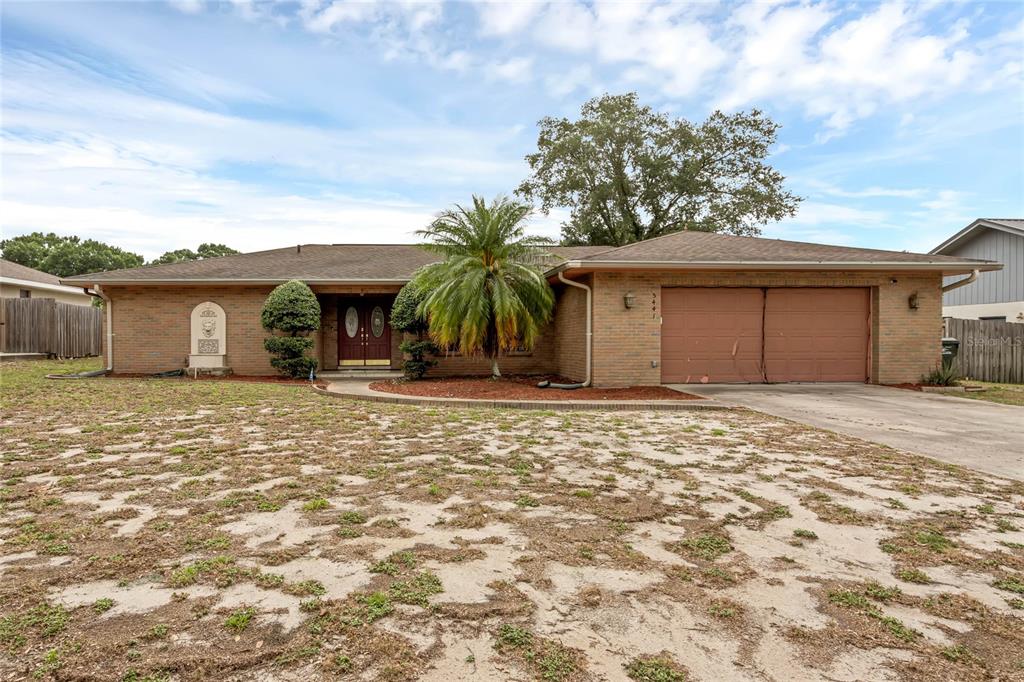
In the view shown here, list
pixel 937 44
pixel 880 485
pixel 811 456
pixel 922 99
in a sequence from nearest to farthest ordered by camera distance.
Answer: pixel 880 485 < pixel 811 456 < pixel 937 44 < pixel 922 99

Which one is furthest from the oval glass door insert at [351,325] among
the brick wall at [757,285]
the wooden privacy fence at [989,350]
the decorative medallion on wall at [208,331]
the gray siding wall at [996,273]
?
the gray siding wall at [996,273]

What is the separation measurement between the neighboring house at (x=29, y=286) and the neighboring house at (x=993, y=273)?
106 feet

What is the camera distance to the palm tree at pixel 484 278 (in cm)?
1076

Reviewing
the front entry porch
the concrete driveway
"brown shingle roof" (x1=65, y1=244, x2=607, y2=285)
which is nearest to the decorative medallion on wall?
"brown shingle roof" (x1=65, y1=244, x2=607, y2=285)

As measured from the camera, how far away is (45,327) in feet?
62.6

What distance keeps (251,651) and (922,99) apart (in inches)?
748

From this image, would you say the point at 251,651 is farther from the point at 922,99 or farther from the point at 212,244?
the point at 212,244

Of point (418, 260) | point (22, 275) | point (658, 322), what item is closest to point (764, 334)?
point (658, 322)

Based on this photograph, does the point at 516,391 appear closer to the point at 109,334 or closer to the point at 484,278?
the point at 484,278

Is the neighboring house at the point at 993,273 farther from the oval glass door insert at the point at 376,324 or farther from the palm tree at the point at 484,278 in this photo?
the oval glass door insert at the point at 376,324

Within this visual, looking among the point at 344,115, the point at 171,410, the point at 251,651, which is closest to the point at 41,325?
the point at 344,115

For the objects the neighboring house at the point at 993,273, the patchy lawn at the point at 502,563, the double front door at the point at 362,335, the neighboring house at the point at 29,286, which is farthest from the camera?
the neighboring house at the point at 29,286

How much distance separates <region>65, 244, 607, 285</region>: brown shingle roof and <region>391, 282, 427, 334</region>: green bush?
101 centimetres

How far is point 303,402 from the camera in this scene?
9266mm
